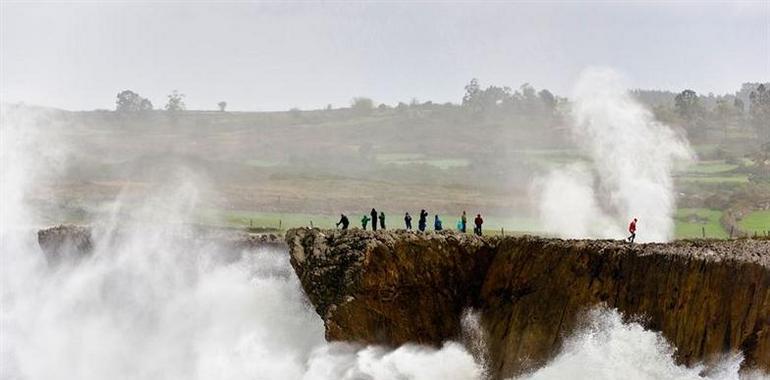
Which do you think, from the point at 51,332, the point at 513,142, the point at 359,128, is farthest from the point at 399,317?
the point at 359,128

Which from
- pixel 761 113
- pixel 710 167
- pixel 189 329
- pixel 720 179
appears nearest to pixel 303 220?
pixel 720 179

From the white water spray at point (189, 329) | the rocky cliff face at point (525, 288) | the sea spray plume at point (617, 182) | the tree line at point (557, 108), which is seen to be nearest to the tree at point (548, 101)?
the tree line at point (557, 108)

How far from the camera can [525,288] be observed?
86.9ft

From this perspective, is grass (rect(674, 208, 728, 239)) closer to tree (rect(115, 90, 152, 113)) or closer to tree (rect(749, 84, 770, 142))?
tree (rect(749, 84, 770, 142))

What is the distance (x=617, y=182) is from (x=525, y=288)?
68.9ft

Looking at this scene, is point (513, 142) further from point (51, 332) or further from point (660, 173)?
point (51, 332)

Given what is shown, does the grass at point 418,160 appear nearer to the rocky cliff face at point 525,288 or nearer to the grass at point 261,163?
the grass at point 261,163

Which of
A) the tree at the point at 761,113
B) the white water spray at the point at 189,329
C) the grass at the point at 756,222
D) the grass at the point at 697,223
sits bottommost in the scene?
the white water spray at the point at 189,329

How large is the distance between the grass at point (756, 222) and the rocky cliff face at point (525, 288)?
75.1 ft

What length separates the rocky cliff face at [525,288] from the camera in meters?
21.6

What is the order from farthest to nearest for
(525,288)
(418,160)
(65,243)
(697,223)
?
(418,160) < (697,223) < (65,243) < (525,288)

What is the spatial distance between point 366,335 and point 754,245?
955 cm

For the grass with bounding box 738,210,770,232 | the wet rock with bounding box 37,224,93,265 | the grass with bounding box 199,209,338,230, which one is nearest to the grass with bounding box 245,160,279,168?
the grass with bounding box 199,209,338,230

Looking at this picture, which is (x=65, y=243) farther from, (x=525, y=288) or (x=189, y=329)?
(x=525, y=288)
